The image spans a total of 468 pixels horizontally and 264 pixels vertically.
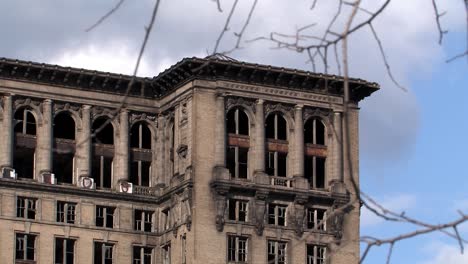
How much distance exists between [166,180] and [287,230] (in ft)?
29.8

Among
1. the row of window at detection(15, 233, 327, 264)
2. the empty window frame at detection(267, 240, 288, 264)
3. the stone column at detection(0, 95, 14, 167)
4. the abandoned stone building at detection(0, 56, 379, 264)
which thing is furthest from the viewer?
the empty window frame at detection(267, 240, 288, 264)

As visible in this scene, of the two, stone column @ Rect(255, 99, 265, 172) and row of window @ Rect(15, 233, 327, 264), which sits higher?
stone column @ Rect(255, 99, 265, 172)

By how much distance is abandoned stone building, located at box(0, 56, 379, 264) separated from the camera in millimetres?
95000

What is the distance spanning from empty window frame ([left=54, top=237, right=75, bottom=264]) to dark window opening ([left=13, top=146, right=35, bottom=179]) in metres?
4.57

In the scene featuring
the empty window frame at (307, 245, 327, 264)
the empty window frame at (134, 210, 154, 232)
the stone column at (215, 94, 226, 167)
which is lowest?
the empty window frame at (307, 245, 327, 264)

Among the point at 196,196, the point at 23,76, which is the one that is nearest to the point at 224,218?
the point at 196,196

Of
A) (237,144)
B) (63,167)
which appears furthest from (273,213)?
(63,167)

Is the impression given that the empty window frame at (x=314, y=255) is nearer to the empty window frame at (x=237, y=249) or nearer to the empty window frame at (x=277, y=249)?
the empty window frame at (x=277, y=249)

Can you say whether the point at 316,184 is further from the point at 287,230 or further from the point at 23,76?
the point at 23,76

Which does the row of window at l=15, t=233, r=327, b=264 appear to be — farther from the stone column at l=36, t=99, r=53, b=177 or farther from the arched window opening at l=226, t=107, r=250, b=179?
the arched window opening at l=226, t=107, r=250, b=179

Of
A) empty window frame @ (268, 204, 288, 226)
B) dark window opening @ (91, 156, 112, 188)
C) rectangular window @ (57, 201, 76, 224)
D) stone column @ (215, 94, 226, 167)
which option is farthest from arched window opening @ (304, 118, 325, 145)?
rectangular window @ (57, 201, 76, 224)

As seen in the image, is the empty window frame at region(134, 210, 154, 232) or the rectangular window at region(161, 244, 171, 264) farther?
the empty window frame at region(134, 210, 154, 232)

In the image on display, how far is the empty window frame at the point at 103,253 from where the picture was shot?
9706cm

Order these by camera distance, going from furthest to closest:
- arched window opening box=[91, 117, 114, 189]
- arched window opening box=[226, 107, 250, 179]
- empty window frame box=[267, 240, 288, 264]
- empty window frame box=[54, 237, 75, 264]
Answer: arched window opening box=[91, 117, 114, 189] < arched window opening box=[226, 107, 250, 179] < empty window frame box=[267, 240, 288, 264] < empty window frame box=[54, 237, 75, 264]
